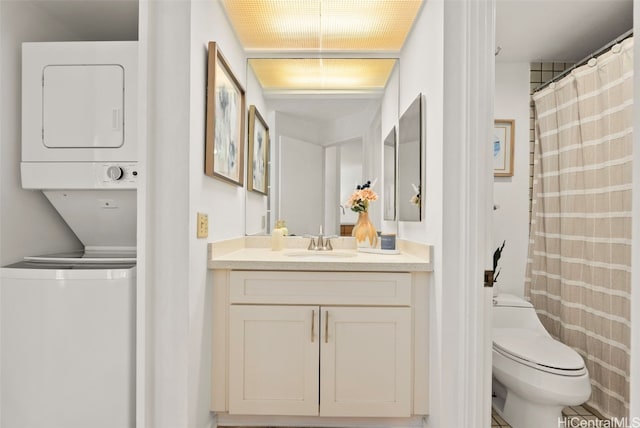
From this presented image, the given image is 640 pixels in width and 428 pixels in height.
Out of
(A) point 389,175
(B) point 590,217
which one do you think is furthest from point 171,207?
(B) point 590,217

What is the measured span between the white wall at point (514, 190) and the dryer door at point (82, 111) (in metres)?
2.49

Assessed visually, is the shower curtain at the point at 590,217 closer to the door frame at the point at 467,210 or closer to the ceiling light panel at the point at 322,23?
the door frame at the point at 467,210

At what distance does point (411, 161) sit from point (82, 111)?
1636 millimetres

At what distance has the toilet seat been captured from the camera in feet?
5.61

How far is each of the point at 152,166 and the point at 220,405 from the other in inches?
45.9

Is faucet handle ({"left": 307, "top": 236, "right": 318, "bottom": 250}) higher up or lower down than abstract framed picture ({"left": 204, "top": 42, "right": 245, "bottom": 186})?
lower down

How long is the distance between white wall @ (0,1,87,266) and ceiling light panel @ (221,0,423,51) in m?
0.93

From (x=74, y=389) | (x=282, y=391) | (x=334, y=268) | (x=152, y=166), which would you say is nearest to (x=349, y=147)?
(x=334, y=268)

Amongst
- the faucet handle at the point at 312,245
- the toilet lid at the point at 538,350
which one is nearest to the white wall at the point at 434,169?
the toilet lid at the point at 538,350

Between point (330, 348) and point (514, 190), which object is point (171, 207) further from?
point (514, 190)

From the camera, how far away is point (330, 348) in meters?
1.77

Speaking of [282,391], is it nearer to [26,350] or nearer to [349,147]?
[26,350]

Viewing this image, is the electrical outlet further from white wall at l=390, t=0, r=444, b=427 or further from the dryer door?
white wall at l=390, t=0, r=444, b=427

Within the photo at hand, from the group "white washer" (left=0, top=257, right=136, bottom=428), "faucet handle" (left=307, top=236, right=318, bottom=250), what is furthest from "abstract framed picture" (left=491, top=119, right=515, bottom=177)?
"white washer" (left=0, top=257, right=136, bottom=428)
